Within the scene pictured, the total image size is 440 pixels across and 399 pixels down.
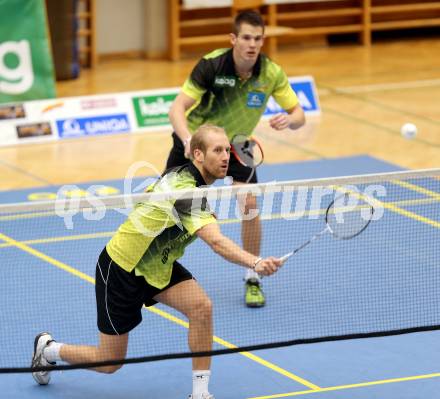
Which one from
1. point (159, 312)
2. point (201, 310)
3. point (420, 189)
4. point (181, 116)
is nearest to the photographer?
point (201, 310)

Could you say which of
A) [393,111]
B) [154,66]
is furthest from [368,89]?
[154,66]

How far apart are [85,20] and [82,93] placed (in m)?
2.21

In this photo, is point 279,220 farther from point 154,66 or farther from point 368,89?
point 154,66

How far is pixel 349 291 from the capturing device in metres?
8.97

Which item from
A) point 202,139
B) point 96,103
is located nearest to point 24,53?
point 96,103

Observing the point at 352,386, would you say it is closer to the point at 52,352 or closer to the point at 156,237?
the point at 156,237

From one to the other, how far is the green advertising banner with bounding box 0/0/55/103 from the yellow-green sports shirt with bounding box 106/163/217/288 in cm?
815

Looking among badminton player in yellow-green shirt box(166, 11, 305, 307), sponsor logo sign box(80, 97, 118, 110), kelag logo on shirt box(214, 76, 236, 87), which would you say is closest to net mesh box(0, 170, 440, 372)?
badminton player in yellow-green shirt box(166, 11, 305, 307)

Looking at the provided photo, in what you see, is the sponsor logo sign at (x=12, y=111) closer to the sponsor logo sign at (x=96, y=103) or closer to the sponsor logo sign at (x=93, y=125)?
the sponsor logo sign at (x=93, y=125)

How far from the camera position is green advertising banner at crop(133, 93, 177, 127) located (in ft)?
48.1

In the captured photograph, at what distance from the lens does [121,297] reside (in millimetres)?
6871

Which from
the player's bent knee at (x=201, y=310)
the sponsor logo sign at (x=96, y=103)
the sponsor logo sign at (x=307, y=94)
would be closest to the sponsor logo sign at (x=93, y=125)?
the sponsor logo sign at (x=96, y=103)

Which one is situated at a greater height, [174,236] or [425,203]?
[174,236]

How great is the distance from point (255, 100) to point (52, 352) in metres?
2.76
